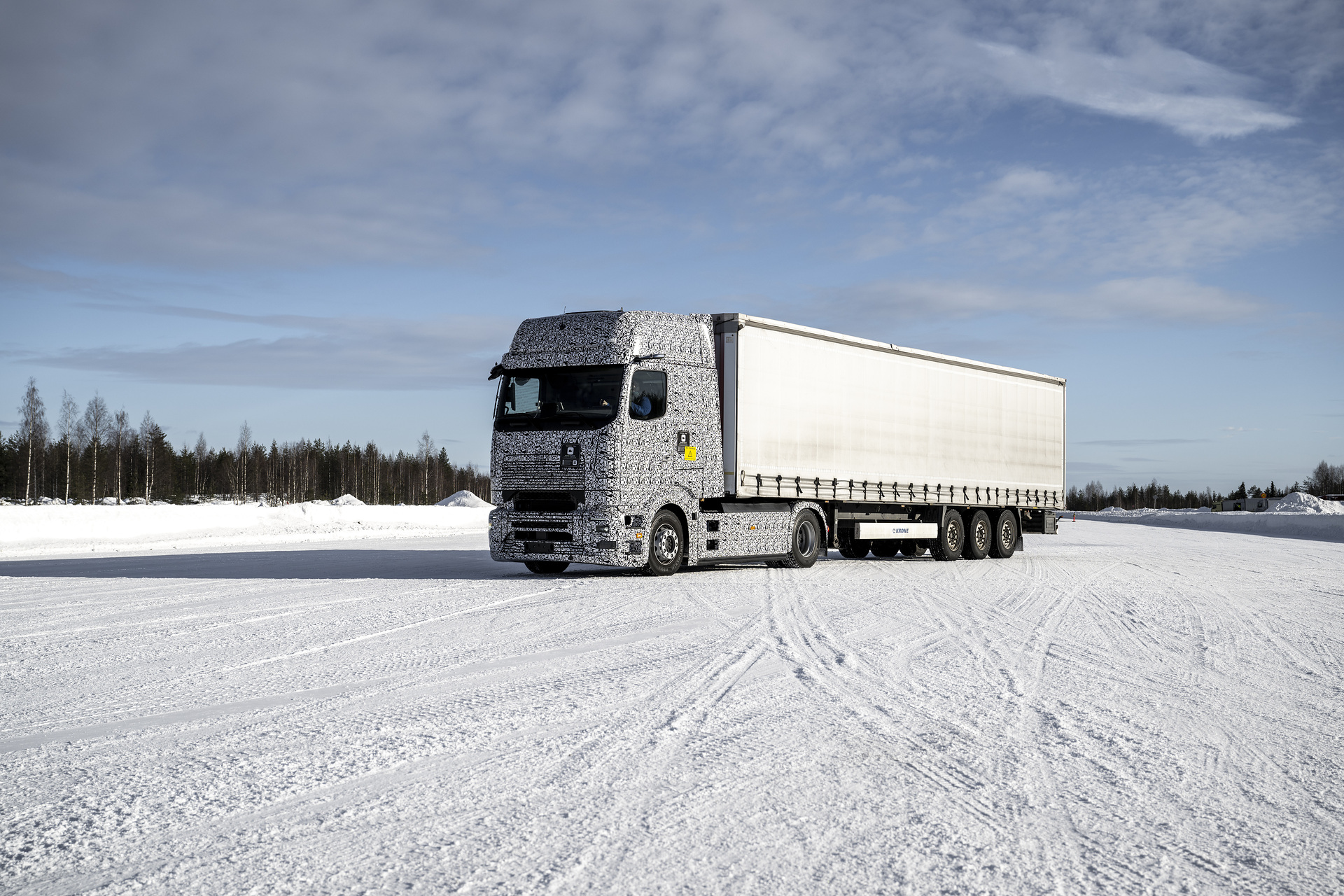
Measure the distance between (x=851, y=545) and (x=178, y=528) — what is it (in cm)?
2272

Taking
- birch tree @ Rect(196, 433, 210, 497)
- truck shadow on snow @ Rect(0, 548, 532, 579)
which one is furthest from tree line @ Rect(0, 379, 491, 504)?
truck shadow on snow @ Rect(0, 548, 532, 579)

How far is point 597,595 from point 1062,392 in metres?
15.7

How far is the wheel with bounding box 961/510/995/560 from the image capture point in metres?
22.1

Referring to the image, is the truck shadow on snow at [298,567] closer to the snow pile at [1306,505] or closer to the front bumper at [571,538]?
the front bumper at [571,538]

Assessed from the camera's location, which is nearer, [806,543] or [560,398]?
[560,398]

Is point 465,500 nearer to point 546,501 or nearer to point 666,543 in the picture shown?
point 666,543

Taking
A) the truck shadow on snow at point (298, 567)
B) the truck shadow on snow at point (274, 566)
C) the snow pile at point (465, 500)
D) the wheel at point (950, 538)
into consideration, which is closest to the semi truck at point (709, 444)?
the wheel at point (950, 538)

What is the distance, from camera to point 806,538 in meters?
18.2

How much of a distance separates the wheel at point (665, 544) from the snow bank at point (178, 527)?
47.8ft

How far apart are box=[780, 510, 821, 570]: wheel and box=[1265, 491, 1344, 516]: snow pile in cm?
6934

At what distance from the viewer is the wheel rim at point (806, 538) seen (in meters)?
18.1

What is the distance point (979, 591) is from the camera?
48.0 feet

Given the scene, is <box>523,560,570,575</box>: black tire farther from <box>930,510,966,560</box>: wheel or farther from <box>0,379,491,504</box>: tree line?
<box>0,379,491,504</box>: tree line

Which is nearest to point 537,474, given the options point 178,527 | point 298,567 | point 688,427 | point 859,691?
point 688,427
